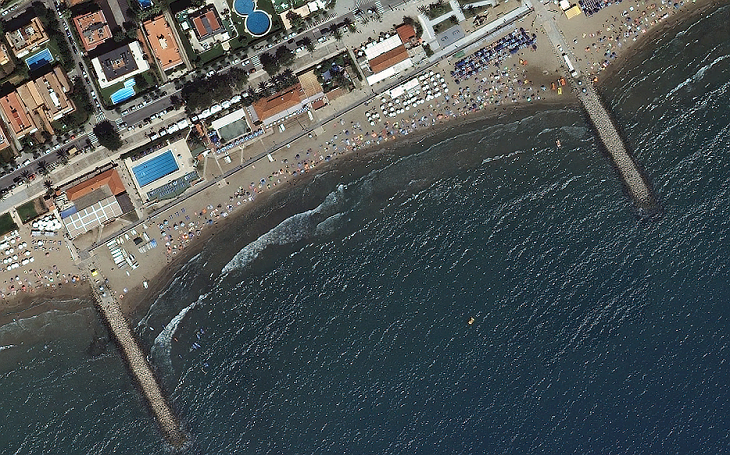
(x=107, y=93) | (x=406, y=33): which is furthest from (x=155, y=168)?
(x=406, y=33)

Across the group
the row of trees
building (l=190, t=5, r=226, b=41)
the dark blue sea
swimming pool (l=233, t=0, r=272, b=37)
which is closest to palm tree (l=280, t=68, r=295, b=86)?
the row of trees

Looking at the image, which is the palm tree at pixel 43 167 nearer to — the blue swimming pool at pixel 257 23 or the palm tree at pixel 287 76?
the blue swimming pool at pixel 257 23

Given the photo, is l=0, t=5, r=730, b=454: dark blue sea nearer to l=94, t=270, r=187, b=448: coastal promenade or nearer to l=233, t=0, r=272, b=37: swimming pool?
l=94, t=270, r=187, b=448: coastal promenade

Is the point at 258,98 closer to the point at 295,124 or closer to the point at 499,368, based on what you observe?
the point at 295,124

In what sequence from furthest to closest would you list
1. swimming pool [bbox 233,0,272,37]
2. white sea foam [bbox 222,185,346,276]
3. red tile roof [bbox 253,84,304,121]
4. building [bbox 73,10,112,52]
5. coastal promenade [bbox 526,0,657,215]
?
white sea foam [bbox 222,185,346,276]
coastal promenade [bbox 526,0,657,215]
swimming pool [bbox 233,0,272,37]
red tile roof [bbox 253,84,304,121]
building [bbox 73,10,112,52]

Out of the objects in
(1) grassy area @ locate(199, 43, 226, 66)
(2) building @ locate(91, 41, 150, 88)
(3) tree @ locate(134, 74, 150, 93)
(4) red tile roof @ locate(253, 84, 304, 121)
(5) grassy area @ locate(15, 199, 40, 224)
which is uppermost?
(2) building @ locate(91, 41, 150, 88)

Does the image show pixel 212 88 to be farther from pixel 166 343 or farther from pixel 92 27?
pixel 166 343
